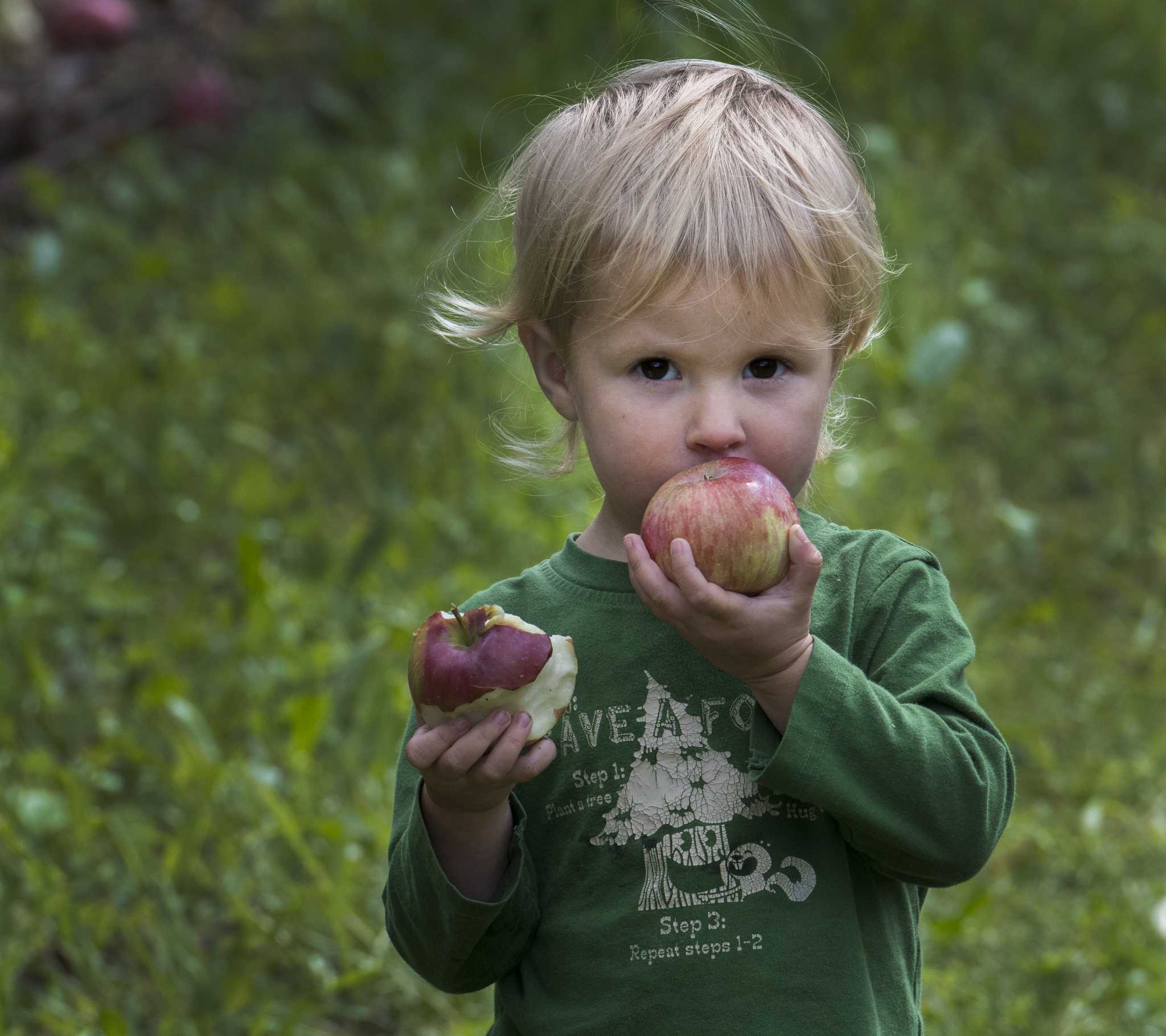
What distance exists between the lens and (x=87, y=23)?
17.5 ft

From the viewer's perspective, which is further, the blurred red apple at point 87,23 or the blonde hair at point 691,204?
the blurred red apple at point 87,23

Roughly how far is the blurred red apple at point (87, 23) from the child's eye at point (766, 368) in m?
4.70

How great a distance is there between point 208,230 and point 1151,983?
3668 millimetres

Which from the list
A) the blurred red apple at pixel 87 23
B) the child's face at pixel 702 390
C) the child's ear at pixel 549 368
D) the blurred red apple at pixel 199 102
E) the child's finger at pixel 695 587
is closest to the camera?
the child's finger at pixel 695 587

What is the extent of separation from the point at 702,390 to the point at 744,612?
215 mm

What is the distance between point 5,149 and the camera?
211 inches

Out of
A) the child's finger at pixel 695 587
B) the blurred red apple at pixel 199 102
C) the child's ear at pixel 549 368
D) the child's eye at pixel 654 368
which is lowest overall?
the blurred red apple at pixel 199 102

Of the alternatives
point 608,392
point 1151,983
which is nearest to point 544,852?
point 608,392

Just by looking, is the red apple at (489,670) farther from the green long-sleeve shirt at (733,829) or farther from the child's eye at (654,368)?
Answer: the child's eye at (654,368)

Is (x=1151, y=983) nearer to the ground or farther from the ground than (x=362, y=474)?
farther from the ground

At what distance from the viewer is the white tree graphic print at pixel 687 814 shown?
4.25 ft

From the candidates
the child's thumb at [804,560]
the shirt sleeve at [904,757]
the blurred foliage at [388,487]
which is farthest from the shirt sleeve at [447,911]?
the blurred foliage at [388,487]

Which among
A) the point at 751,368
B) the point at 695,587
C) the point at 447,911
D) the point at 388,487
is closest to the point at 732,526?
the point at 695,587

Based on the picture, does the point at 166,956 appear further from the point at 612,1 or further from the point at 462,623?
the point at 612,1
